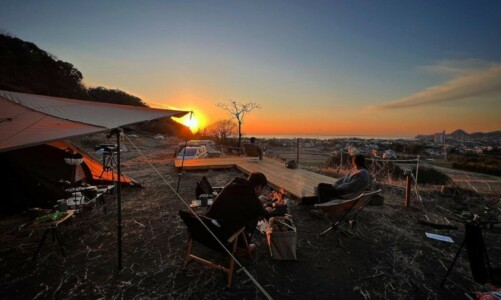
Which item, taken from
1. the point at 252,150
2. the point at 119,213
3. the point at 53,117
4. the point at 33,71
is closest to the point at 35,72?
the point at 33,71

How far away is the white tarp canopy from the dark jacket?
1961 mm

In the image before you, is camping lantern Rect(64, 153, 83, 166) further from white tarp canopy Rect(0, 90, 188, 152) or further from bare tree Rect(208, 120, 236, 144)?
bare tree Rect(208, 120, 236, 144)

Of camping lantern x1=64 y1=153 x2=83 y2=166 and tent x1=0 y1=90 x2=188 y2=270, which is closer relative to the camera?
tent x1=0 y1=90 x2=188 y2=270

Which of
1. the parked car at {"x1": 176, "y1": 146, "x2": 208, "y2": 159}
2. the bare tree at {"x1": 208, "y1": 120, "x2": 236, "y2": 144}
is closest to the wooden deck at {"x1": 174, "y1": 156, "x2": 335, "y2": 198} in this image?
the parked car at {"x1": 176, "y1": 146, "x2": 208, "y2": 159}

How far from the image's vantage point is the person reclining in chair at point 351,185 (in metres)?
4.75

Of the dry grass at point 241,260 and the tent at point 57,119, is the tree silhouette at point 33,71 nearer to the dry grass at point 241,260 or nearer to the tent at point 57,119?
the tent at point 57,119

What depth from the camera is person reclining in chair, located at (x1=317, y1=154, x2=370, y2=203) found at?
475 centimetres

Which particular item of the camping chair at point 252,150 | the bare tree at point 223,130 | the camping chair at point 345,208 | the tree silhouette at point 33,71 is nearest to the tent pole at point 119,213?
the camping chair at point 345,208

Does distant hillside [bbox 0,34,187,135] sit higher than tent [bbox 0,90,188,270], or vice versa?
distant hillside [bbox 0,34,187,135]

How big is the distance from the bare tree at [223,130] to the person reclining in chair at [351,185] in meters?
24.5

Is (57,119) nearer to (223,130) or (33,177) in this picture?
(33,177)

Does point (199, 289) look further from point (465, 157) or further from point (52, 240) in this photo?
point (465, 157)

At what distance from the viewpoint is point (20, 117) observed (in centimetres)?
410

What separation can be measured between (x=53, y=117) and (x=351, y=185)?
17.9ft
